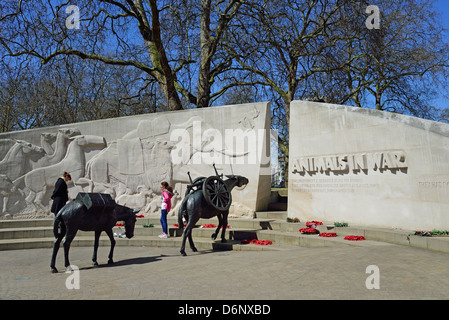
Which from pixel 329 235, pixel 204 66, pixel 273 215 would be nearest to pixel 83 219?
pixel 329 235

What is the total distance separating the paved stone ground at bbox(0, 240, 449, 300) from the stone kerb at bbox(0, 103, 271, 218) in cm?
470

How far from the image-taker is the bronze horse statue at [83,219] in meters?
7.39

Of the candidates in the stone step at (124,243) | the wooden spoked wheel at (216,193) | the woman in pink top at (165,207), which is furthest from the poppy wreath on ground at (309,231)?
the woman in pink top at (165,207)

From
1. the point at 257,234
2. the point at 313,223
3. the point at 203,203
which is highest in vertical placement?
the point at 203,203

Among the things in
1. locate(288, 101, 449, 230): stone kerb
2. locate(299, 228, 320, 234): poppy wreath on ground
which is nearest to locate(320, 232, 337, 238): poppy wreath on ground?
locate(299, 228, 320, 234): poppy wreath on ground

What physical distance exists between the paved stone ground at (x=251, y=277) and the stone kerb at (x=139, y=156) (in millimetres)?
4700

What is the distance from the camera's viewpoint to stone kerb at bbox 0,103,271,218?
12453 millimetres

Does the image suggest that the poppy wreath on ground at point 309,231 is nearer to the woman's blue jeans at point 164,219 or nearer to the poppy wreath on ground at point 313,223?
the poppy wreath on ground at point 313,223

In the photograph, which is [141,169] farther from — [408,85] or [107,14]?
[408,85]

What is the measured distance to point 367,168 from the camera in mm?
10156

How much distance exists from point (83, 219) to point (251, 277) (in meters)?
3.60

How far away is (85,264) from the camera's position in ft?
27.0

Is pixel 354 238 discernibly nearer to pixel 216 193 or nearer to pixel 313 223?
pixel 313 223
